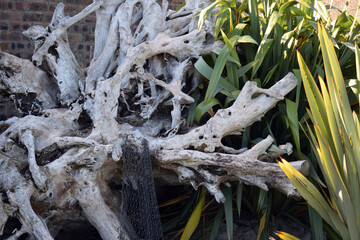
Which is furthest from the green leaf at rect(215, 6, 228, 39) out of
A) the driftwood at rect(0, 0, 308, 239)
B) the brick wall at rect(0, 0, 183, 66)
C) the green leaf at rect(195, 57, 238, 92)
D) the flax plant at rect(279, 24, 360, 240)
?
the brick wall at rect(0, 0, 183, 66)

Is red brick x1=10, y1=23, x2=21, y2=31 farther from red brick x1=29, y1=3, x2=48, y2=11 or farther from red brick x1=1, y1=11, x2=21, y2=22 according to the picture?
red brick x1=29, y1=3, x2=48, y2=11

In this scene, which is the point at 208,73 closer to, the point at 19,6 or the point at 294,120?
the point at 294,120

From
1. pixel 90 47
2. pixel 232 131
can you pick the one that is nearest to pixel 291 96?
pixel 232 131

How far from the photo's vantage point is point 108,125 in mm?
2766

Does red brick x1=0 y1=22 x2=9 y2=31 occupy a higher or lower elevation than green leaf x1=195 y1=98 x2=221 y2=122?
higher

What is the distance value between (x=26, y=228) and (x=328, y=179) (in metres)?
1.45

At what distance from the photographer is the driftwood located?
2580mm

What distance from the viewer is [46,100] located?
10.4 feet

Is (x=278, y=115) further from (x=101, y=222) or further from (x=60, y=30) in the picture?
(x=60, y=30)

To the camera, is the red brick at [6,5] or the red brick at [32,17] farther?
the red brick at [32,17]

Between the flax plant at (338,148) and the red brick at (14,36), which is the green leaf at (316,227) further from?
the red brick at (14,36)

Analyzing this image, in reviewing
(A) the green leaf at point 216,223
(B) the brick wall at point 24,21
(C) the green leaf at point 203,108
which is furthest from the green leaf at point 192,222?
(B) the brick wall at point 24,21

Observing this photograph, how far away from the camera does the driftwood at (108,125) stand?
8.46ft

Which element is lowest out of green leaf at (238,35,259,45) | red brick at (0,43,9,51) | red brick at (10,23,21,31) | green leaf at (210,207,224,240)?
green leaf at (210,207,224,240)
